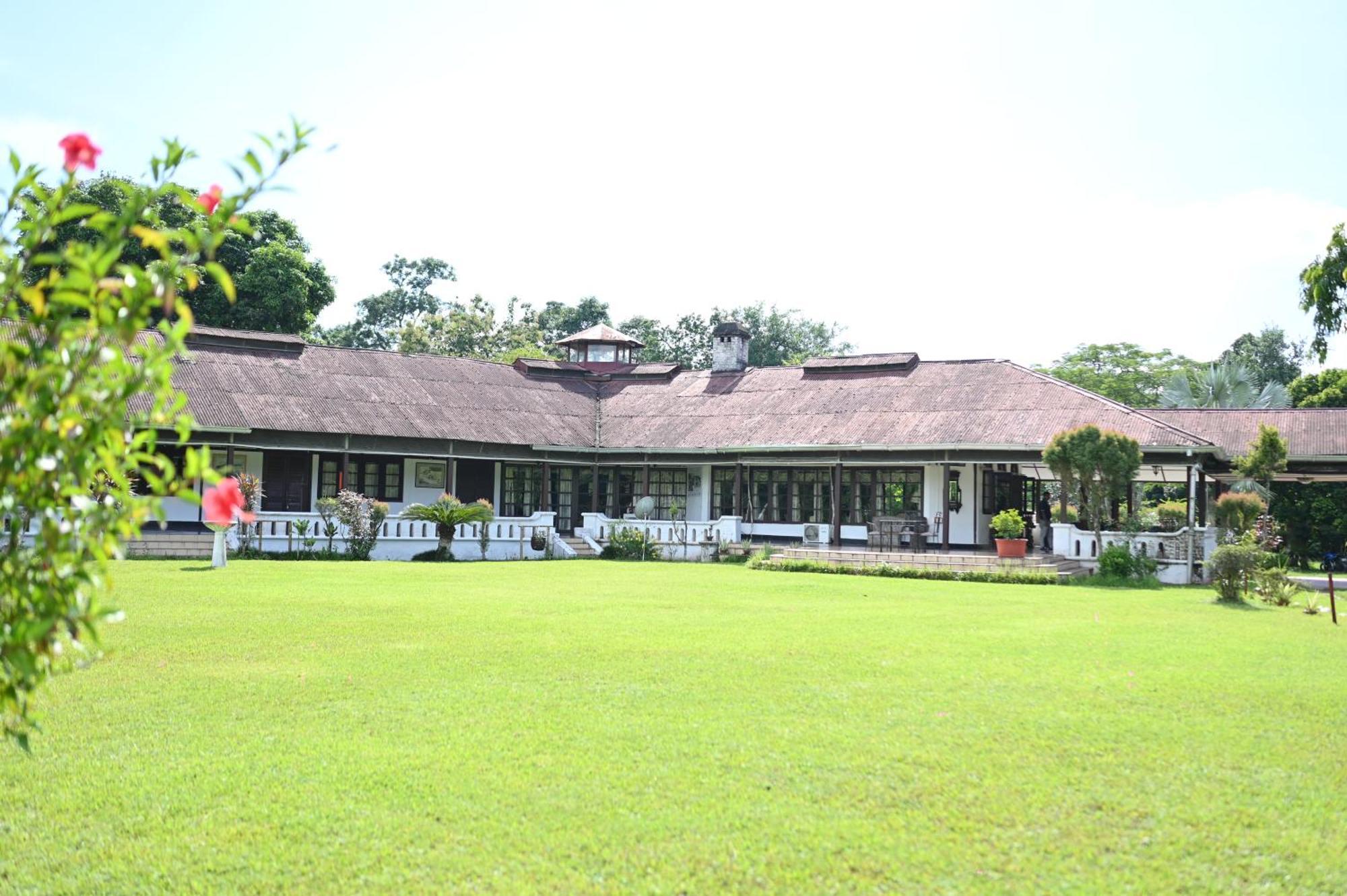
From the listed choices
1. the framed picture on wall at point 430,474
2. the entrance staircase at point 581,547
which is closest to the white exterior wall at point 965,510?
the entrance staircase at point 581,547

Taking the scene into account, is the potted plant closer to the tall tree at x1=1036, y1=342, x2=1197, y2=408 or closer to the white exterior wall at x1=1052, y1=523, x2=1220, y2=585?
the white exterior wall at x1=1052, y1=523, x2=1220, y2=585

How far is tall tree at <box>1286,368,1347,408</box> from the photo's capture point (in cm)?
3878

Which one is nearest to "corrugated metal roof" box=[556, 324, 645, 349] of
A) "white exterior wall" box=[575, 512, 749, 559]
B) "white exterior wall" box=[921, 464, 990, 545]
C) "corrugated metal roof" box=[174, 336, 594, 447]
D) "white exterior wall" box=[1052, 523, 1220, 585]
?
"corrugated metal roof" box=[174, 336, 594, 447]

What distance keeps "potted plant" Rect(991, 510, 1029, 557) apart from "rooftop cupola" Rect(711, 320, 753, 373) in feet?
39.4

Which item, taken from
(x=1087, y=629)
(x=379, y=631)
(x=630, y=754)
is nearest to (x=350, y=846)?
(x=630, y=754)

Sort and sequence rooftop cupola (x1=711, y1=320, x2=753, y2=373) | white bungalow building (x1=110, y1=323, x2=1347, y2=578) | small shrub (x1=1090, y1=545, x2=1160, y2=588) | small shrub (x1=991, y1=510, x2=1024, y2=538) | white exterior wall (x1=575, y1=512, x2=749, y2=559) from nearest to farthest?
small shrub (x1=1090, y1=545, x2=1160, y2=588) → small shrub (x1=991, y1=510, x2=1024, y2=538) → white bungalow building (x1=110, y1=323, x2=1347, y2=578) → white exterior wall (x1=575, y1=512, x2=749, y2=559) → rooftop cupola (x1=711, y1=320, x2=753, y2=373)

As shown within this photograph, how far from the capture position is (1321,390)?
3981 cm

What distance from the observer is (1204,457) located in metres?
26.3

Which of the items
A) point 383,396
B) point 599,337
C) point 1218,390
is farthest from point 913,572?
point 1218,390

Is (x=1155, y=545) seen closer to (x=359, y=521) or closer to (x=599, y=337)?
(x=359, y=521)

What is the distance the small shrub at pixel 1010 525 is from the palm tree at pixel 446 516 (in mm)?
10738

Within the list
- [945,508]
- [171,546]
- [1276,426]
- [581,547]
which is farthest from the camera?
[1276,426]

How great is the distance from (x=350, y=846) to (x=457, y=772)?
1163mm

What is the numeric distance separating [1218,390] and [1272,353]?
1928cm
